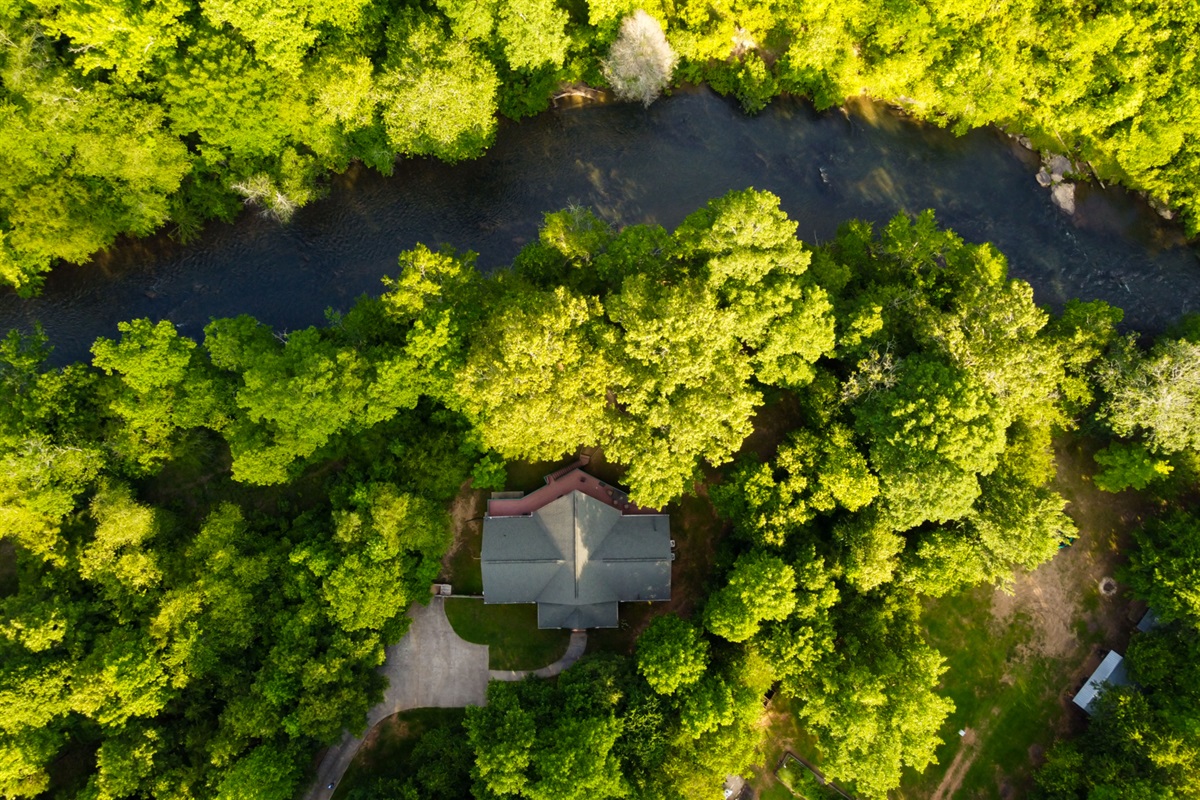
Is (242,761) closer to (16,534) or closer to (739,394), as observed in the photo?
(16,534)

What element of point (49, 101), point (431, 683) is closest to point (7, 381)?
point (49, 101)

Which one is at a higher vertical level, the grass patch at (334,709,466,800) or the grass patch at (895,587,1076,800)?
the grass patch at (895,587,1076,800)

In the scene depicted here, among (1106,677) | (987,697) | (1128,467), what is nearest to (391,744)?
(987,697)

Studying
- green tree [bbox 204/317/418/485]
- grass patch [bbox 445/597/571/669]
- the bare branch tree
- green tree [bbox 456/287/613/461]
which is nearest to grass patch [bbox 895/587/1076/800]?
grass patch [bbox 445/597/571/669]

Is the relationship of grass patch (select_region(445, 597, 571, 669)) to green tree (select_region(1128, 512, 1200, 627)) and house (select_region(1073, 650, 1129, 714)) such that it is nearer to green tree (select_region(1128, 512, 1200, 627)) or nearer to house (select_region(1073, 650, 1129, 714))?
house (select_region(1073, 650, 1129, 714))

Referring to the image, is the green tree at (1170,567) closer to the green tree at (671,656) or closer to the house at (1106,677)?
the house at (1106,677)
